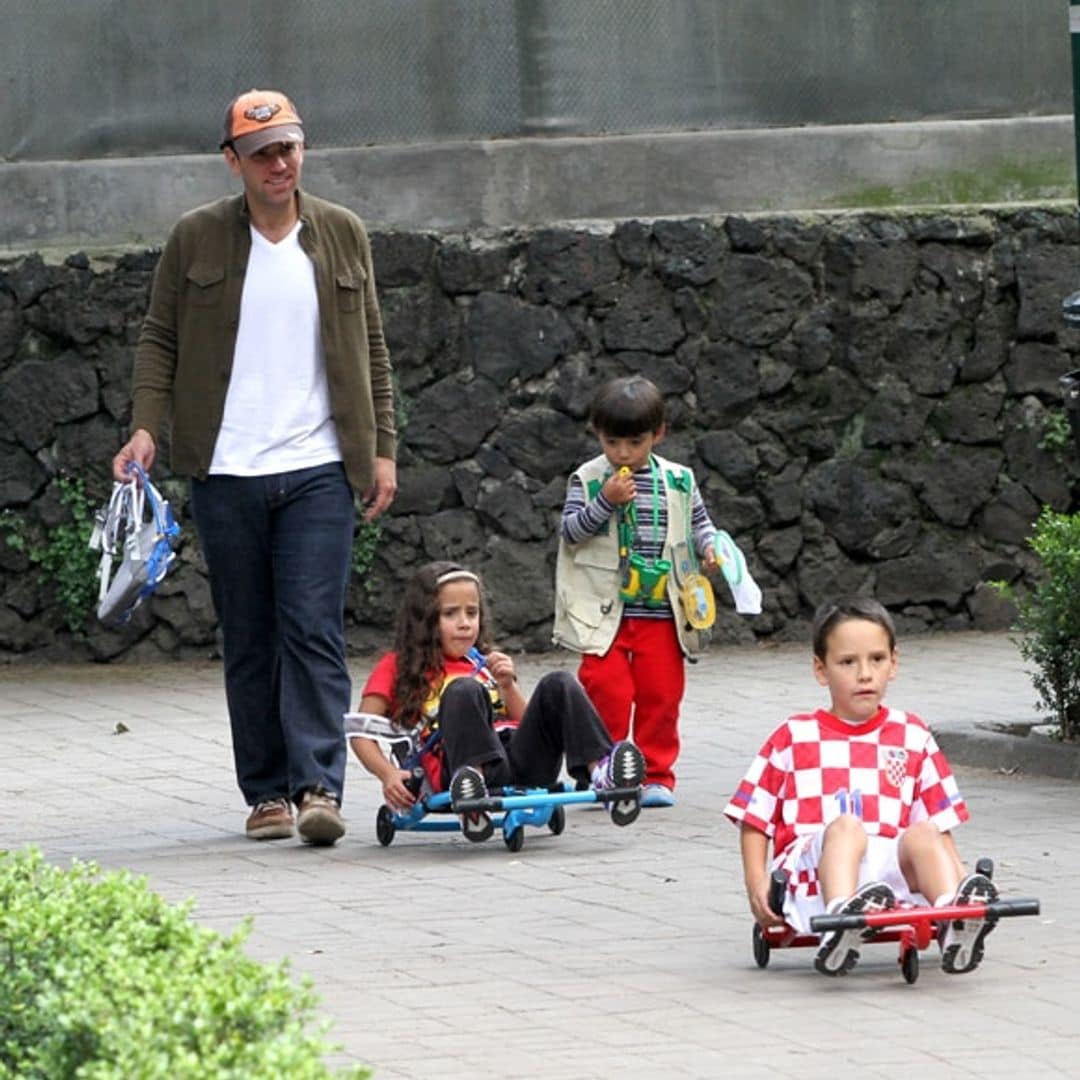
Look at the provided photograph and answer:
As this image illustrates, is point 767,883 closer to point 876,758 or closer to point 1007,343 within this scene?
point 876,758

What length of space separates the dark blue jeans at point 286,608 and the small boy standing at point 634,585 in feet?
2.80

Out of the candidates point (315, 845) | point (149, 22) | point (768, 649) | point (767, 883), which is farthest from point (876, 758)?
point (149, 22)

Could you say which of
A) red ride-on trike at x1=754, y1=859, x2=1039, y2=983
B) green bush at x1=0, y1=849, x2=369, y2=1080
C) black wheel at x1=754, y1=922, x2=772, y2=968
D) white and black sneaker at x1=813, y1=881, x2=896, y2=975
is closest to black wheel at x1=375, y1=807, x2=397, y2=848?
black wheel at x1=754, y1=922, x2=772, y2=968

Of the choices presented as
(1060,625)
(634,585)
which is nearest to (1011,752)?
(1060,625)

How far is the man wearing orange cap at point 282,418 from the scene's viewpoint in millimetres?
7949

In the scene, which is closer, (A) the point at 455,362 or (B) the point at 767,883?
(B) the point at 767,883

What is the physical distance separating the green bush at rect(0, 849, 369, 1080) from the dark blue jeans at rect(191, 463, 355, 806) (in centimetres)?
330

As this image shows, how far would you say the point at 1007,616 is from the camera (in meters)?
12.6

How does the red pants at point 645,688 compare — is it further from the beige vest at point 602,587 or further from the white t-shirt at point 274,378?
the white t-shirt at point 274,378

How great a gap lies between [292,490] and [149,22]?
480cm

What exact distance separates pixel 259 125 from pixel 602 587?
183 cm

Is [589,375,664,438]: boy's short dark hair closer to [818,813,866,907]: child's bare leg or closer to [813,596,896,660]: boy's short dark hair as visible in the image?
[813,596,896,660]: boy's short dark hair

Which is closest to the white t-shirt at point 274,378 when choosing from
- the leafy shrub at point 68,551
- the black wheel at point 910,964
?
the black wheel at point 910,964

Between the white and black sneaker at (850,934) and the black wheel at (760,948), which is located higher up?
the white and black sneaker at (850,934)
